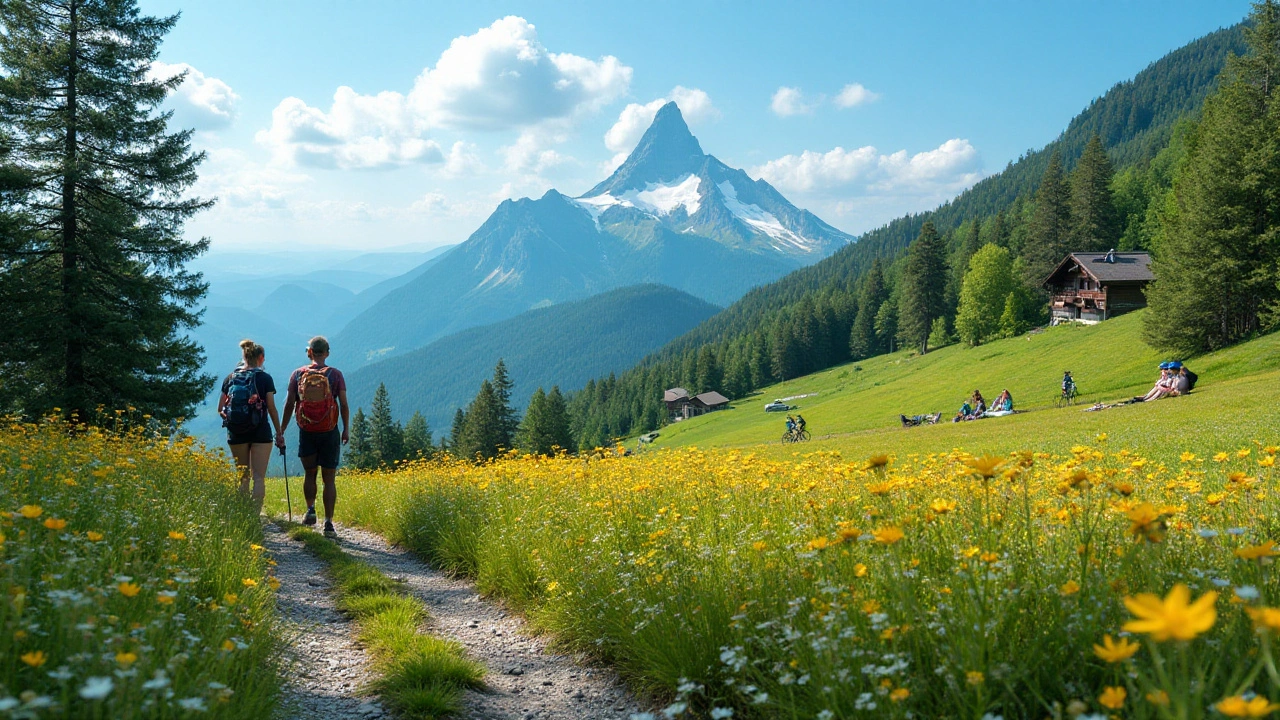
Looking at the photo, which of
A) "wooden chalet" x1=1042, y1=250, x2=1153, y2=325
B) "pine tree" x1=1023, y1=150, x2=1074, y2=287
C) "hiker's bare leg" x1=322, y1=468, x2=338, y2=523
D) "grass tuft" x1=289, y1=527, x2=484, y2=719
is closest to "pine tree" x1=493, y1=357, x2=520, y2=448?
"wooden chalet" x1=1042, y1=250, x2=1153, y2=325

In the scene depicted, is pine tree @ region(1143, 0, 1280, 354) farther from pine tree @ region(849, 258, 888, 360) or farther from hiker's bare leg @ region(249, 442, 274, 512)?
pine tree @ region(849, 258, 888, 360)

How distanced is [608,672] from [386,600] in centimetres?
231

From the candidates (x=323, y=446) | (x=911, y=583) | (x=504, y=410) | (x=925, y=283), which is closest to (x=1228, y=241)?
(x=911, y=583)

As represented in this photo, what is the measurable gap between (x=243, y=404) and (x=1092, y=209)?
71.6m

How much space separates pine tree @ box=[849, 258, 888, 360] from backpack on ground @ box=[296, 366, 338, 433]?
9528 cm

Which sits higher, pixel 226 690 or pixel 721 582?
pixel 226 690

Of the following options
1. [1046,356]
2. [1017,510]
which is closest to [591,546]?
[1017,510]

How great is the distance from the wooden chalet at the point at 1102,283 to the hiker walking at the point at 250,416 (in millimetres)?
51919

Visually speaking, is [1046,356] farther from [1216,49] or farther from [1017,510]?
[1216,49]

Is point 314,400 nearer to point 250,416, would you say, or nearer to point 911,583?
point 250,416

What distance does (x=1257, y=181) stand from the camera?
1155 inches

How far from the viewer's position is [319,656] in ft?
16.2

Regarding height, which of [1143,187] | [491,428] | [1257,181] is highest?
[1143,187]

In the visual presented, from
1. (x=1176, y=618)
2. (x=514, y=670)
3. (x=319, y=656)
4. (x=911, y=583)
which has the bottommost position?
(x=514, y=670)
